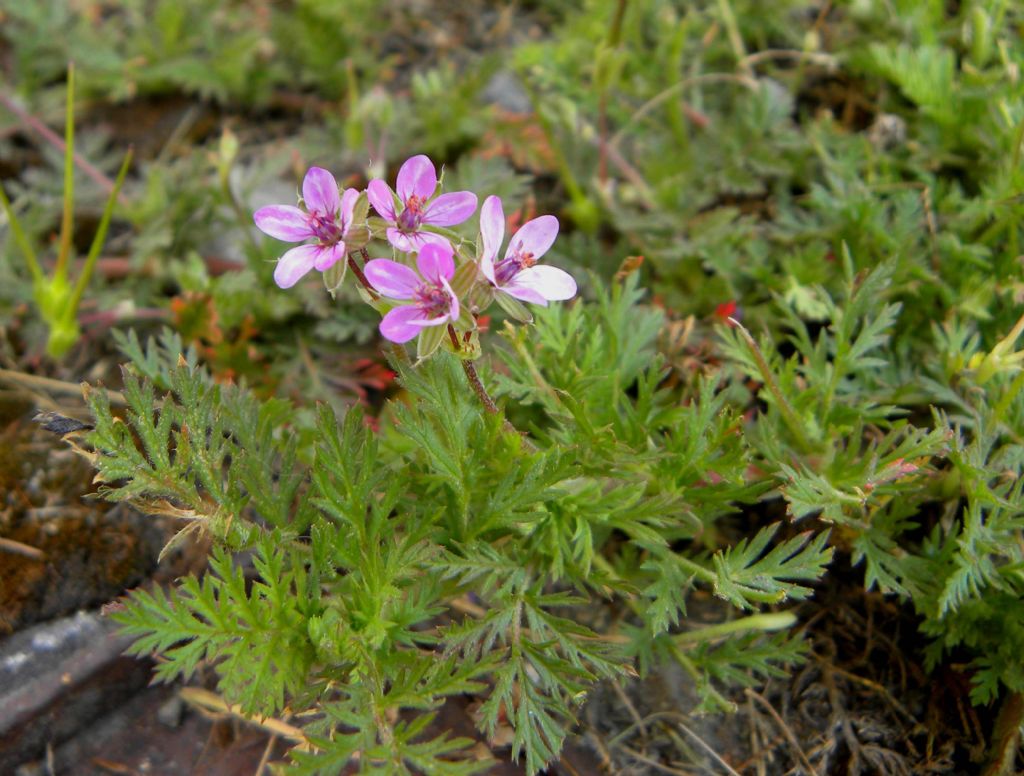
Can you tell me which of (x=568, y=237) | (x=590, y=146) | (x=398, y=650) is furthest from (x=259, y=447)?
(x=590, y=146)

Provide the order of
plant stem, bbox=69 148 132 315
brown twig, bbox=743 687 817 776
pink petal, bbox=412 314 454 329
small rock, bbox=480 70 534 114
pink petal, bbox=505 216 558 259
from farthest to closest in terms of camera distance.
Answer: small rock, bbox=480 70 534 114 < plant stem, bbox=69 148 132 315 < brown twig, bbox=743 687 817 776 < pink petal, bbox=505 216 558 259 < pink petal, bbox=412 314 454 329

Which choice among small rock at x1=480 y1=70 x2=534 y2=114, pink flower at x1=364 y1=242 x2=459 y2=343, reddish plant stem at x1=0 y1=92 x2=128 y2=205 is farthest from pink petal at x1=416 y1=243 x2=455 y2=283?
small rock at x1=480 y1=70 x2=534 y2=114

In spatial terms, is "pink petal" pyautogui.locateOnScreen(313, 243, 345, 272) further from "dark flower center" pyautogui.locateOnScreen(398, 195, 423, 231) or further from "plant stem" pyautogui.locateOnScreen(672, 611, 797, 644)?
"plant stem" pyautogui.locateOnScreen(672, 611, 797, 644)

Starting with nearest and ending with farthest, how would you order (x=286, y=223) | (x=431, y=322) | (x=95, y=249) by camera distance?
(x=431, y=322)
(x=286, y=223)
(x=95, y=249)

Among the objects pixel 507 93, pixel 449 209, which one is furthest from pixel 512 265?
pixel 507 93

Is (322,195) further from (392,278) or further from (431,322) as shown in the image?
(431,322)

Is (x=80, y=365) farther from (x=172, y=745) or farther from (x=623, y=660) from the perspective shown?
(x=623, y=660)
